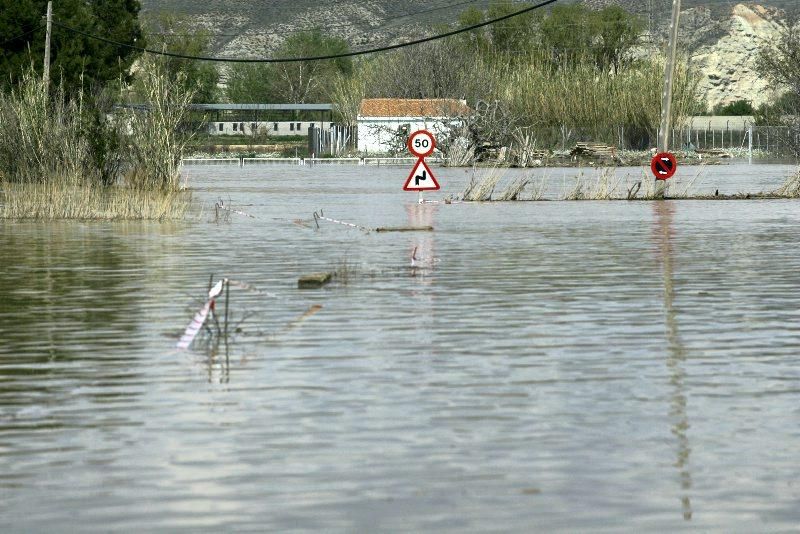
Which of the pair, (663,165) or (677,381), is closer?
(677,381)

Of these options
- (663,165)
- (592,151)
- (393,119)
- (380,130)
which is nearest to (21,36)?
(663,165)

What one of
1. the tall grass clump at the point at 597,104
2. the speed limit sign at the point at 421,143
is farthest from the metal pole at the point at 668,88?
the tall grass clump at the point at 597,104

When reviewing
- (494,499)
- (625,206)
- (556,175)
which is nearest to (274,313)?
(494,499)

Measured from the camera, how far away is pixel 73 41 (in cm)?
7350

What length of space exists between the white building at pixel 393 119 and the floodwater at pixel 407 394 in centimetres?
7587

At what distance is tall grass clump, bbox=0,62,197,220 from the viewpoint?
118 ft

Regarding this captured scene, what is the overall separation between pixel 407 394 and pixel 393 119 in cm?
9477

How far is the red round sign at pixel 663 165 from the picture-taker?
1811 inches

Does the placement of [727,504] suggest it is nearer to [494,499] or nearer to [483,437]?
[494,499]

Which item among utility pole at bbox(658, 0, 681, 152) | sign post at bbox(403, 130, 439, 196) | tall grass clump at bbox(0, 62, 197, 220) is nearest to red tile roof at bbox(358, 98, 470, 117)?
utility pole at bbox(658, 0, 681, 152)

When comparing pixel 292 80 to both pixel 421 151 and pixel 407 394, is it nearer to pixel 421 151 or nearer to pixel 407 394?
pixel 421 151

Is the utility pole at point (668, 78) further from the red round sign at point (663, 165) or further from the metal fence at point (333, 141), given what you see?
the metal fence at point (333, 141)

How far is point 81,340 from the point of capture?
1483cm

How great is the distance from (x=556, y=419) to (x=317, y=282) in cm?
974
